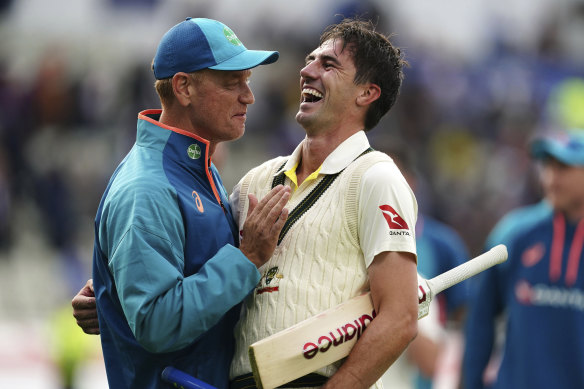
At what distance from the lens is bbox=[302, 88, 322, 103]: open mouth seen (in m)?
3.83

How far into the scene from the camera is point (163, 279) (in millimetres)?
3189

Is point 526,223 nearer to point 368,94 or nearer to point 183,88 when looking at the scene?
point 368,94

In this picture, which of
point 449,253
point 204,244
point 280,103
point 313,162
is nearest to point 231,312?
point 204,244

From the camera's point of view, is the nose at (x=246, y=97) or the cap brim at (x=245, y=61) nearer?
the cap brim at (x=245, y=61)

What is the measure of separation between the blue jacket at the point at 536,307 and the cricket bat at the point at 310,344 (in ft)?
6.07

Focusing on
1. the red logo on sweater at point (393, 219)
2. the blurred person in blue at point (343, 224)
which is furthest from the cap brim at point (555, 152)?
the red logo on sweater at point (393, 219)

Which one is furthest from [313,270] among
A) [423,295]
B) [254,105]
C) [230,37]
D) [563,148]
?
[254,105]

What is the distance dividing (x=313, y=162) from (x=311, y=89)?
1.01ft

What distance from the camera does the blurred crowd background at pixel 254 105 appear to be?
12859 mm

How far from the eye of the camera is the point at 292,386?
3410mm

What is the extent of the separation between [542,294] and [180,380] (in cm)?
237

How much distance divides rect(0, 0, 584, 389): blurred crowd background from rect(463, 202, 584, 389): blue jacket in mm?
5713

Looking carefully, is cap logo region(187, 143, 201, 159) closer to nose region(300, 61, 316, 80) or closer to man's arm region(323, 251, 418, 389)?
nose region(300, 61, 316, 80)

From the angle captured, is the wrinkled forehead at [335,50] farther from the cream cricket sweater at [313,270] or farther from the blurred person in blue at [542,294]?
the blurred person in blue at [542,294]
